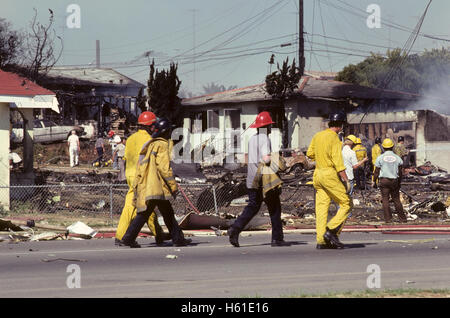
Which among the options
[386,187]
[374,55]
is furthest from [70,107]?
[386,187]

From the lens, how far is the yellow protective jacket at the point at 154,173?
1141 centimetres

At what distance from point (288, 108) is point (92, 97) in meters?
21.3

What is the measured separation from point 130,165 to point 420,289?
5301 mm

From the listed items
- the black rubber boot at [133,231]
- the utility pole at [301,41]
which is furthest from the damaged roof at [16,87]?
the utility pole at [301,41]

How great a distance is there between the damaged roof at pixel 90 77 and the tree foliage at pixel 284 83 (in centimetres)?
2517

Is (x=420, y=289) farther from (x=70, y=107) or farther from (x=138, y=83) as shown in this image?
(x=138, y=83)

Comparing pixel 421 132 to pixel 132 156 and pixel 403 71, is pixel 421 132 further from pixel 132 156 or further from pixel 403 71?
pixel 403 71

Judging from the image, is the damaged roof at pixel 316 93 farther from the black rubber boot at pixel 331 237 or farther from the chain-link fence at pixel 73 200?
the black rubber boot at pixel 331 237

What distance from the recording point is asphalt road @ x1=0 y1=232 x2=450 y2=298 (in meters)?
8.20

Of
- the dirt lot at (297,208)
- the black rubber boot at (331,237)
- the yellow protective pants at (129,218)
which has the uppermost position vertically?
the yellow protective pants at (129,218)

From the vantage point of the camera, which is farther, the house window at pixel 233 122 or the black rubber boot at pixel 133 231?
the house window at pixel 233 122

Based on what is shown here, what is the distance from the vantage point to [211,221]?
1520 cm

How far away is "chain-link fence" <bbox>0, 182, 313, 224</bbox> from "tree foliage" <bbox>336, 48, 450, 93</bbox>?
1804 inches

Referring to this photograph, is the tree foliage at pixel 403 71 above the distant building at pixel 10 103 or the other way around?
above
